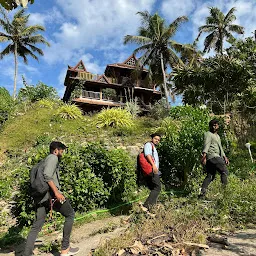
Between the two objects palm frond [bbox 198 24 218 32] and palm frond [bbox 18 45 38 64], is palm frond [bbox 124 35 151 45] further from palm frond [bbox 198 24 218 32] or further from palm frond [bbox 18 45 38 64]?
palm frond [bbox 18 45 38 64]

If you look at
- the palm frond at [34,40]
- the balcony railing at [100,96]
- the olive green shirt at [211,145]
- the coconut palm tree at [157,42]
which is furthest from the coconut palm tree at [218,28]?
the olive green shirt at [211,145]

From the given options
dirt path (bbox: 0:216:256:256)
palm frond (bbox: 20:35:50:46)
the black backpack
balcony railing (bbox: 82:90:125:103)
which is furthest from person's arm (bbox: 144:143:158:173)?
palm frond (bbox: 20:35:50:46)

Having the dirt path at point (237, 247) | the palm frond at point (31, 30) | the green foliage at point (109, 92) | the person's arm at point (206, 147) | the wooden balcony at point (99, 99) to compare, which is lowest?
the dirt path at point (237, 247)

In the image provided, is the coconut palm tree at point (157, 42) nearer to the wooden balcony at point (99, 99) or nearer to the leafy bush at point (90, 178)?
the wooden balcony at point (99, 99)

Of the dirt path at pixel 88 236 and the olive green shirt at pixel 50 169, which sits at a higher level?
the olive green shirt at pixel 50 169

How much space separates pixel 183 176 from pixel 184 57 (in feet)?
76.1

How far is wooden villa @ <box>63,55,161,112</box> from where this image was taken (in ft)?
87.6

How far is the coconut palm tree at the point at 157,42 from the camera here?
26.5 meters

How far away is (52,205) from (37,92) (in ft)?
55.7

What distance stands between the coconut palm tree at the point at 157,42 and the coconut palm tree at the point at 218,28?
5.16 m

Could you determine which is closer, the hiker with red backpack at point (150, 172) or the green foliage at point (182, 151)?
the hiker with red backpack at point (150, 172)

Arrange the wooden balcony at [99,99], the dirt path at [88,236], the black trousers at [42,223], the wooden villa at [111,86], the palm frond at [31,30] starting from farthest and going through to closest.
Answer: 1. the palm frond at [31,30]
2. the wooden villa at [111,86]
3. the wooden balcony at [99,99]
4. the dirt path at [88,236]
5. the black trousers at [42,223]

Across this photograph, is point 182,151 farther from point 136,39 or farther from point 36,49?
point 36,49

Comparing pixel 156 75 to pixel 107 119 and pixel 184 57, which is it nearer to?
pixel 184 57
